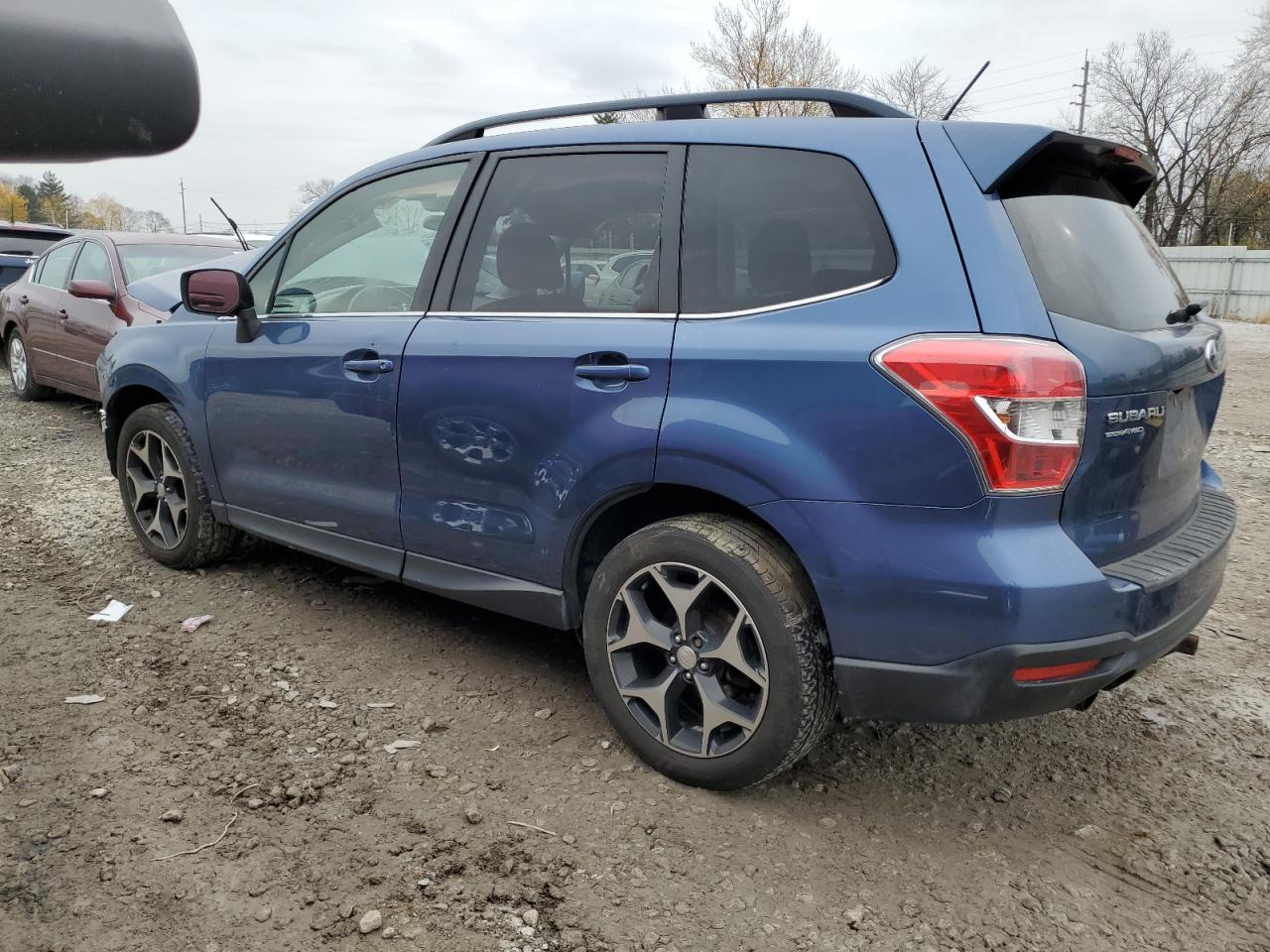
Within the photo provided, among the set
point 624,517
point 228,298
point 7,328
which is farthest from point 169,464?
point 7,328

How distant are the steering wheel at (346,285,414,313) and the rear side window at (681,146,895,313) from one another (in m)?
1.16

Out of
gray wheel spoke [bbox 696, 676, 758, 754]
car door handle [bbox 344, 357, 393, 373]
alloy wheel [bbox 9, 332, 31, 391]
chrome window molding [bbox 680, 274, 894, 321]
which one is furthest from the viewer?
alloy wheel [bbox 9, 332, 31, 391]

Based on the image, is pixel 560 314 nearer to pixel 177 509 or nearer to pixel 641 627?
pixel 641 627

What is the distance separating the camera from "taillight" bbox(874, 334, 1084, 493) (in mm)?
2244

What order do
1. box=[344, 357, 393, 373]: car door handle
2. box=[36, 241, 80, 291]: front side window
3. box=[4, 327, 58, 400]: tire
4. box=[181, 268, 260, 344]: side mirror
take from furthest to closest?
box=[4, 327, 58, 400]: tire, box=[36, 241, 80, 291]: front side window, box=[181, 268, 260, 344]: side mirror, box=[344, 357, 393, 373]: car door handle

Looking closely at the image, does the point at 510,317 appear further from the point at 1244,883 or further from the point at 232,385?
the point at 1244,883

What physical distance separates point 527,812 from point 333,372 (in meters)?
1.73

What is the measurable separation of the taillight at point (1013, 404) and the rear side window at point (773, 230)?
0.33 metres

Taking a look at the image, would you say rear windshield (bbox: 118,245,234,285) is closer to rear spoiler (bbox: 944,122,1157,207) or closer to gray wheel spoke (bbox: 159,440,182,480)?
gray wheel spoke (bbox: 159,440,182,480)

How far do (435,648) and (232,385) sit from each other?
1361 millimetres

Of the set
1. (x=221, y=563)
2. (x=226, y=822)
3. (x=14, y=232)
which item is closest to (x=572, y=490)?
(x=226, y=822)

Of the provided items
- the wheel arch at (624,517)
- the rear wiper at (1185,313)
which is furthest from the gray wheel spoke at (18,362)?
the rear wiper at (1185,313)

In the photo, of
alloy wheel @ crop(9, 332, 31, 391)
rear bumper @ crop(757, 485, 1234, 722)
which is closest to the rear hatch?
rear bumper @ crop(757, 485, 1234, 722)

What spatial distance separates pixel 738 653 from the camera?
8.71 ft
